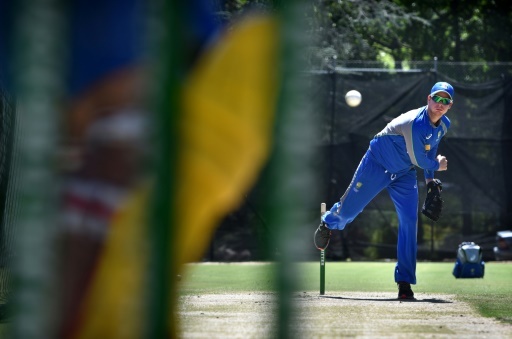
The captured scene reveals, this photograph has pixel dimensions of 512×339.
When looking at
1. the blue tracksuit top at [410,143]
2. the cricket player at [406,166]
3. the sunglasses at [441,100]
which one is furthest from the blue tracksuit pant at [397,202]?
the sunglasses at [441,100]

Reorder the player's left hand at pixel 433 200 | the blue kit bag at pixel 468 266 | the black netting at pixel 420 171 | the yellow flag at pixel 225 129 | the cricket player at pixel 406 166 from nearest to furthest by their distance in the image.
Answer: the yellow flag at pixel 225 129 < the cricket player at pixel 406 166 < the player's left hand at pixel 433 200 < the blue kit bag at pixel 468 266 < the black netting at pixel 420 171

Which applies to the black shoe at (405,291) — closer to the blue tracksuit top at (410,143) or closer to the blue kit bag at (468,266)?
the blue tracksuit top at (410,143)

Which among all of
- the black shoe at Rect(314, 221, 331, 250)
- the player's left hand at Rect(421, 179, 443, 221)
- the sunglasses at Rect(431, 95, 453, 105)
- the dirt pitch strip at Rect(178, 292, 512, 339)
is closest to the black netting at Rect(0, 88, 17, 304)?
the dirt pitch strip at Rect(178, 292, 512, 339)

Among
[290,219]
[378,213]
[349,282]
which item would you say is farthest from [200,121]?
[378,213]

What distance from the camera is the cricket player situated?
28.0 feet

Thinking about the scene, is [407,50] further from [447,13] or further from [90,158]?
[90,158]

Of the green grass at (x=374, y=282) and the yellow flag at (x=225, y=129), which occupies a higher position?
the yellow flag at (x=225, y=129)

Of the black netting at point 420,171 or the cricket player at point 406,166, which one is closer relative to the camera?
the cricket player at point 406,166

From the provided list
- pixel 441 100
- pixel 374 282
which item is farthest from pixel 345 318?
pixel 374 282

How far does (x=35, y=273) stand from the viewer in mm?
2084

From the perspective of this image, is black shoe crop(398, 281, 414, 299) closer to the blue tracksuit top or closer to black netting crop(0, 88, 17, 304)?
the blue tracksuit top

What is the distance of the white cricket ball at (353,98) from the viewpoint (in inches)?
650

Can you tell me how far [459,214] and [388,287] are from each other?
23.7 ft

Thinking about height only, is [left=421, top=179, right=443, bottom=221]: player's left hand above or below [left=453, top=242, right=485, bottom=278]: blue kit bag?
above
